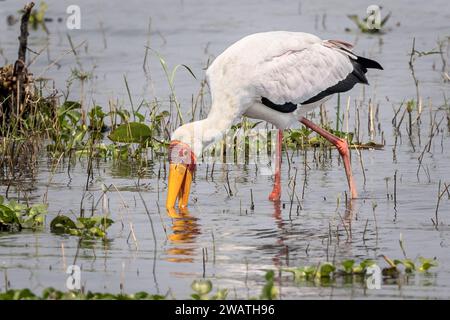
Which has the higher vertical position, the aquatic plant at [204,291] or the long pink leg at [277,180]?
the long pink leg at [277,180]

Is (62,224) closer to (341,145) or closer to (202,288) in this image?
(202,288)

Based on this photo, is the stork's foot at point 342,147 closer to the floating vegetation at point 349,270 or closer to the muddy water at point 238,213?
the muddy water at point 238,213

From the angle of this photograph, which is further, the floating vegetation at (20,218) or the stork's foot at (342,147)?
the stork's foot at (342,147)

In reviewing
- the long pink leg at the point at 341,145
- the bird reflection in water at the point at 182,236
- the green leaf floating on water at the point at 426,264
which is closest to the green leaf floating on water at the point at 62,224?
the bird reflection in water at the point at 182,236

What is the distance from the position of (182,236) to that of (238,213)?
788 millimetres

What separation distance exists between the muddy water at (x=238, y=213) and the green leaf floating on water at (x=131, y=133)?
32 centimetres

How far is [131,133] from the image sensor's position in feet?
36.2

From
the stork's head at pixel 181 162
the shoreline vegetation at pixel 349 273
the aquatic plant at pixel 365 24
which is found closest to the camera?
the shoreline vegetation at pixel 349 273

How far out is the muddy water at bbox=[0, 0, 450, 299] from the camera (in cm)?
745

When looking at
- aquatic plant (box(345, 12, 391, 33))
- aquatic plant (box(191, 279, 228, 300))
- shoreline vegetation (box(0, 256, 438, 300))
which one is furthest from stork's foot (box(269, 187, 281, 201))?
aquatic plant (box(345, 12, 391, 33))

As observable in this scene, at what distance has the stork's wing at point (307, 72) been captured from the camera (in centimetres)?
997

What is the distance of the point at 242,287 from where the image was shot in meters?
7.15

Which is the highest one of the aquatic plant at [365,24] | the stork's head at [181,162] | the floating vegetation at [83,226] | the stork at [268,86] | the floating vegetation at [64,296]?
the aquatic plant at [365,24]
